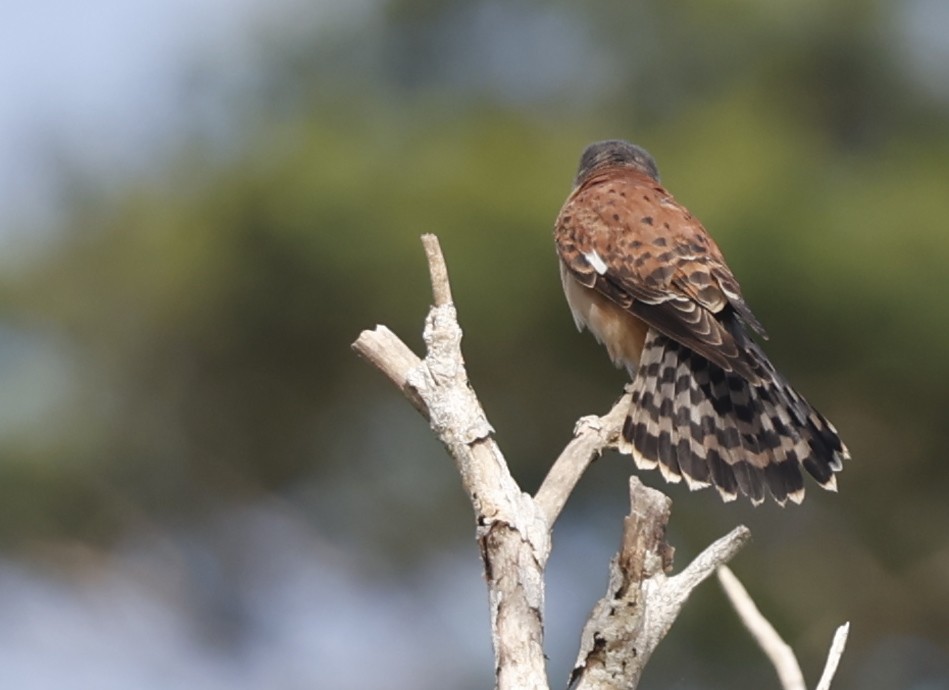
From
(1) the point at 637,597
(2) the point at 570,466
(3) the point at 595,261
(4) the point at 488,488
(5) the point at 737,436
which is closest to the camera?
(1) the point at 637,597

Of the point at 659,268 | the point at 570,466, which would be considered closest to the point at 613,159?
the point at 659,268

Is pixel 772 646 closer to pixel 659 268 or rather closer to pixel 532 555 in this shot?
pixel 532 555

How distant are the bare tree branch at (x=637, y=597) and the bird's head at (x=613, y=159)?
2.60 m

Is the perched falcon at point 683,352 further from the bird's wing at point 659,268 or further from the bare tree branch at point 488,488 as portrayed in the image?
the bare tree branch at point 488,488

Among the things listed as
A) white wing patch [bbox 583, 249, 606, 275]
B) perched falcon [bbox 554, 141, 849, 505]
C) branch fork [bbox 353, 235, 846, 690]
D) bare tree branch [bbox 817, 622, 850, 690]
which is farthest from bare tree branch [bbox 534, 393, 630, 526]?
white wing patch [bbox 583, 249, 606, 275]

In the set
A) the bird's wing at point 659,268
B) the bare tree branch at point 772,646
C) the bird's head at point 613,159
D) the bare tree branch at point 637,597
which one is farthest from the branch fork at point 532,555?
the bird's head at point 613,159

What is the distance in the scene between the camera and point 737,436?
4.29 meters

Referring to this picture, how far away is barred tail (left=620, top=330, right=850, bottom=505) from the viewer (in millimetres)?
4176

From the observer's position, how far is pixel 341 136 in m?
Result: 9.75

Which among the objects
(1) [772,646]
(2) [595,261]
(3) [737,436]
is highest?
(2) [595,261]

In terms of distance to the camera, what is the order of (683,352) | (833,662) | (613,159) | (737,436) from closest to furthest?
(833,662) < (737,436) < (683,352) < (613,159)

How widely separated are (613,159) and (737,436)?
4.94 feet

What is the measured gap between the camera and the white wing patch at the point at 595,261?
185 inches

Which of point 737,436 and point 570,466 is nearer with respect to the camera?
point 570,466
